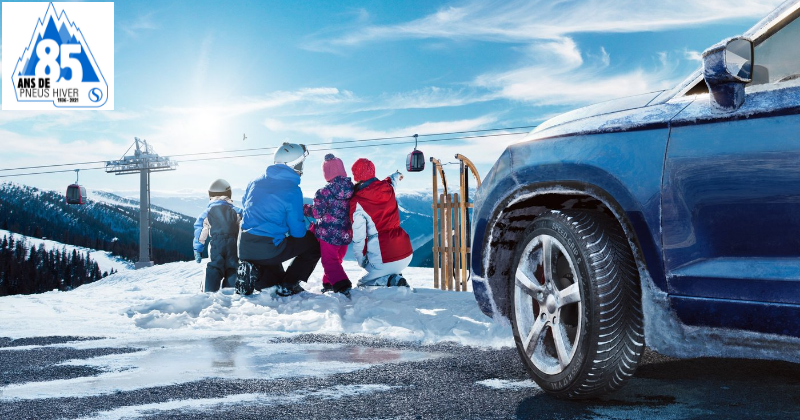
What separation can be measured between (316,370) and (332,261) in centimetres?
370

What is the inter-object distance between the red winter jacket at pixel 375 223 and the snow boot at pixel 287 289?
80cm

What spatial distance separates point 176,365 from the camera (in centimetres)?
426

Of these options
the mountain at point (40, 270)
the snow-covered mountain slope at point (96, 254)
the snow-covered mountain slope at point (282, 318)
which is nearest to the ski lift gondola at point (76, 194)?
the snow-covered mountain slope at point (282, 318)

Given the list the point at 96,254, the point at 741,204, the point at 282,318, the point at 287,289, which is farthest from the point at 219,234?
the point at 96,254

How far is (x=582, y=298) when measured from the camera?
9.20 ft

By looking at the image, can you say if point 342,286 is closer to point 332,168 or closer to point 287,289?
point 287,289

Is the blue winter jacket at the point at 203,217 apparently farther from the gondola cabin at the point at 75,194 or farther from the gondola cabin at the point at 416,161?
the gondola cabin at the point at 75,194

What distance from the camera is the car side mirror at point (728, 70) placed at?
7.99ft

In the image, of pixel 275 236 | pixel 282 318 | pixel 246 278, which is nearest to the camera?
pixel 282 318

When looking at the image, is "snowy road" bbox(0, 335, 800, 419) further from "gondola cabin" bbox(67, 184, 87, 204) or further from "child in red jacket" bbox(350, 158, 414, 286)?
"gondola cabin" bbox(67, 184, 87, 204)

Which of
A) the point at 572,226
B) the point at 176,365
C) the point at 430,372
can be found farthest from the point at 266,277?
the point at 572,226

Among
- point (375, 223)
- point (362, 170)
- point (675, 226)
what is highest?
point (362, 170)

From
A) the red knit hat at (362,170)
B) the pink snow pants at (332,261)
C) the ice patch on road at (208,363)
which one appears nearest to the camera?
the ice patch on road at (208,363)

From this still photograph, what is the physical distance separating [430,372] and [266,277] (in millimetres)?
4288
